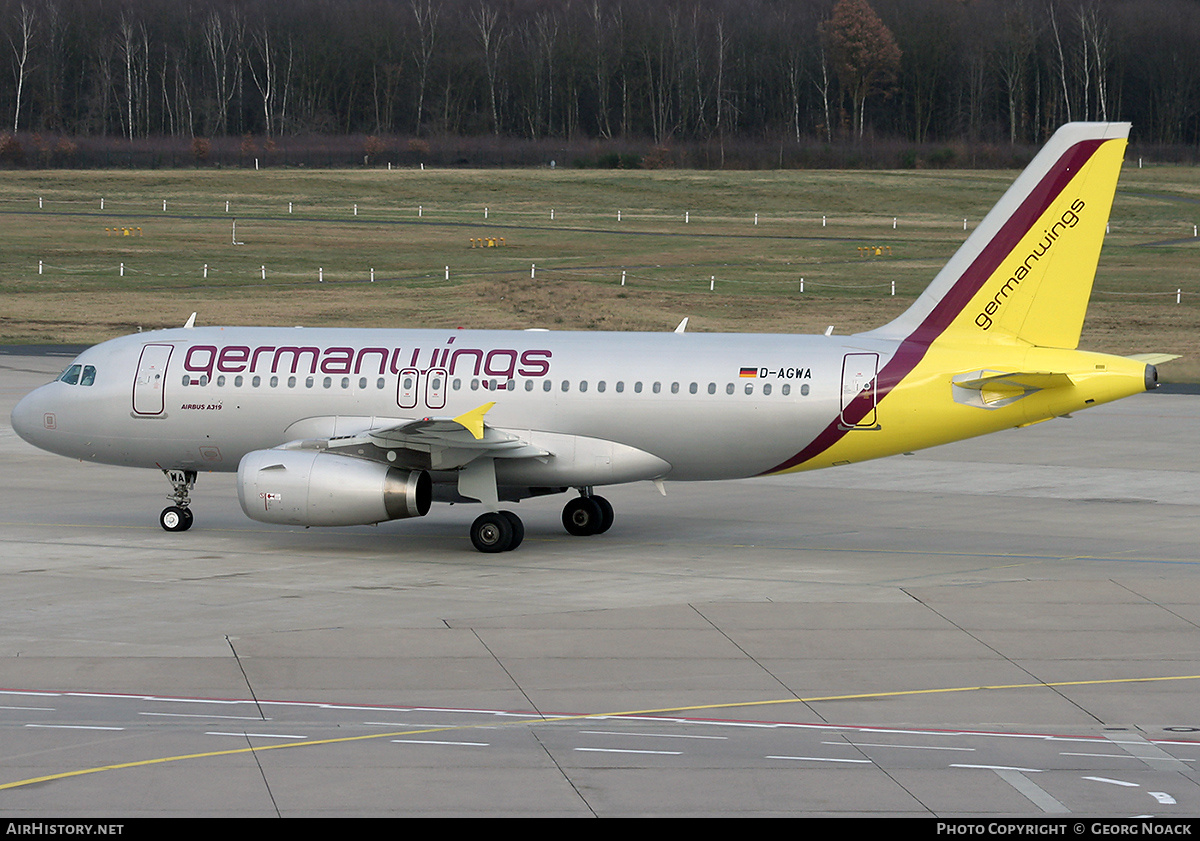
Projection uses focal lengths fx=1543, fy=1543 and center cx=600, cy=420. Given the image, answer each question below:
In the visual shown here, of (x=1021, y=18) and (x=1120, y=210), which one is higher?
(x=1021, y=18)

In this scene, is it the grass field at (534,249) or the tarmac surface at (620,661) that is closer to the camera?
the tarmac surface at (620,661)

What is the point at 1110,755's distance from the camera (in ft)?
59.2

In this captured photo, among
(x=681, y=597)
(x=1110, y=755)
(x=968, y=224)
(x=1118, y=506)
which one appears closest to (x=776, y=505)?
(x=1118, y=506)

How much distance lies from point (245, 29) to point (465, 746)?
187 metres

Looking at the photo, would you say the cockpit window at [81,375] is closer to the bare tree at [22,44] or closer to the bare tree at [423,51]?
the bare tree at [423,51]

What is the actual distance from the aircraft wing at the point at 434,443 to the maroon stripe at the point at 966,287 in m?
5.87

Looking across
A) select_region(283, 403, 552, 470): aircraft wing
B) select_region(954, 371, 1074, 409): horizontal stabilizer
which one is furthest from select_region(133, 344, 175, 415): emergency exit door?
select_region(954, 371, 1074, 409): horizontal stabilizer

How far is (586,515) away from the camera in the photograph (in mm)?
33594

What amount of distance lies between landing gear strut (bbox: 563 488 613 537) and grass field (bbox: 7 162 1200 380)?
3922cm

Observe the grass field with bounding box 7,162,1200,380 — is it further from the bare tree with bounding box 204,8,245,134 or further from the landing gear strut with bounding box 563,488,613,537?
the bare tree with bounding box 204,8,245,134

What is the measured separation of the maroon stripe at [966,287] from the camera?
30.2 metres

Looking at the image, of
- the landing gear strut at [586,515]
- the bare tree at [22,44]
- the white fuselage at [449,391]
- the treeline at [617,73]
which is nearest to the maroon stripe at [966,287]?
the white fuselage at [449,391]

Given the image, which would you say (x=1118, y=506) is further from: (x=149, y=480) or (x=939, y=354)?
(x=149, y=480)

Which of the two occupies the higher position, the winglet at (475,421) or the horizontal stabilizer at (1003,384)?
the horizontal stabilizer at (1003,384)
